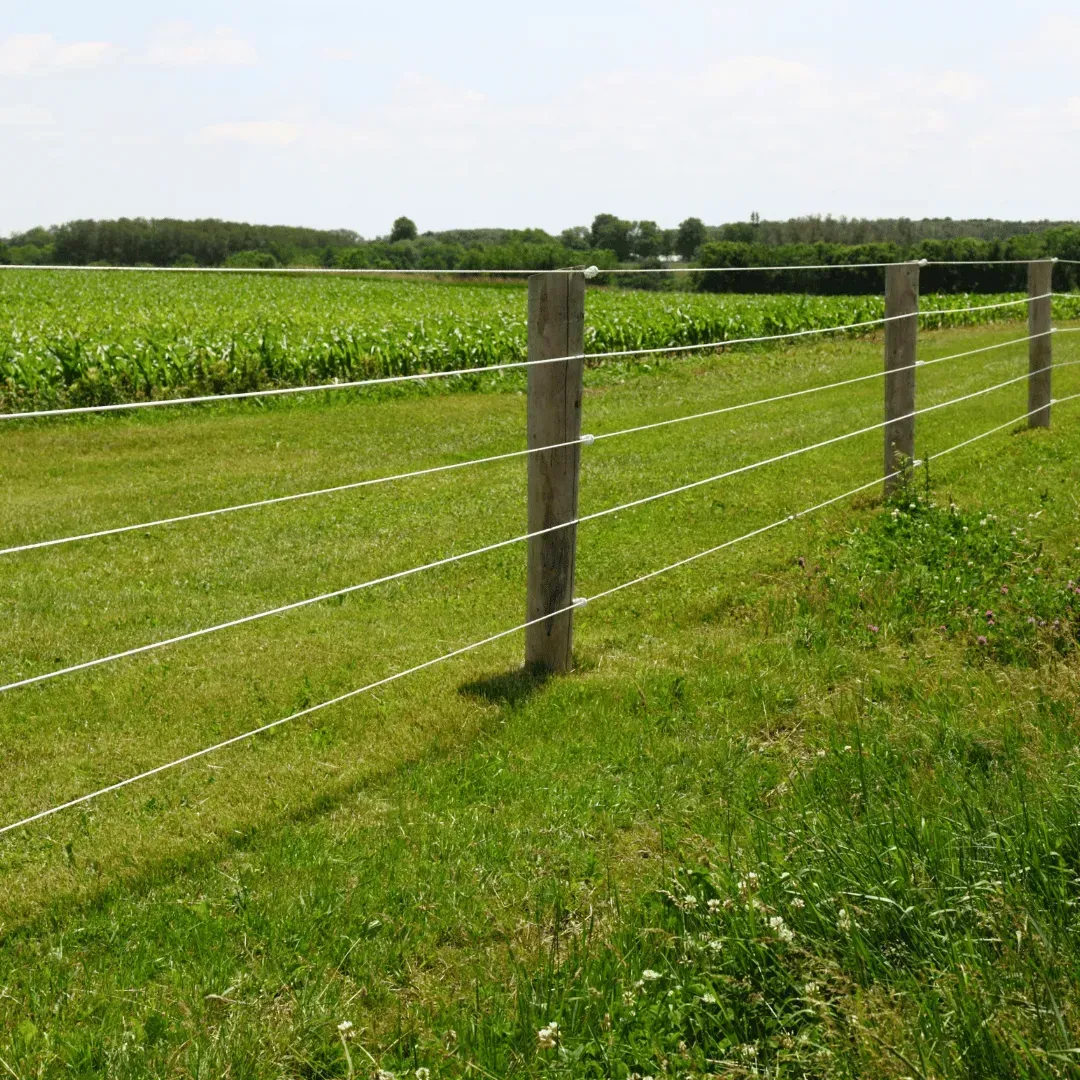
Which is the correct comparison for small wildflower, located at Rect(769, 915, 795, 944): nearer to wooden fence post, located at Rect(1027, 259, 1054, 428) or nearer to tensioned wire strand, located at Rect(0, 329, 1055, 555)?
tensioned wire strand, located at Rect(0, 329, 1055, 555)

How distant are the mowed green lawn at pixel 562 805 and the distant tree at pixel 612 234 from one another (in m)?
86.2

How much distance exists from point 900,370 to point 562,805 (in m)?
5.27

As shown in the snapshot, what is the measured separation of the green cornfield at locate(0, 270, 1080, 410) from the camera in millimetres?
16906

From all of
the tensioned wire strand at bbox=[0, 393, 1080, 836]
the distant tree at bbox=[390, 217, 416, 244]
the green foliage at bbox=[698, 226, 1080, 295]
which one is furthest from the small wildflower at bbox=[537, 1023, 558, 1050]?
the distant tree at bbox=[390, 217, 416, 244]

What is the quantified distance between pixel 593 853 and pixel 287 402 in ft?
45.8

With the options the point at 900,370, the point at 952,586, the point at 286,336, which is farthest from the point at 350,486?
the point at 286,336

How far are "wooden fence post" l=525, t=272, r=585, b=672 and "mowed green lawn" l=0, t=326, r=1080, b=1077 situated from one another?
1.25 feet

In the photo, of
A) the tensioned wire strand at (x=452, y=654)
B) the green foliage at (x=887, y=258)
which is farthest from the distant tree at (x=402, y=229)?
the tensioned wire strand at (x=452, y=654)

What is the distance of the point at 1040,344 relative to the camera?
11.2 meters

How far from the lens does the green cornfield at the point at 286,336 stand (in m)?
16.9

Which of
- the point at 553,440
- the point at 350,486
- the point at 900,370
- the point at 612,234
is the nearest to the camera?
the point at 350,486

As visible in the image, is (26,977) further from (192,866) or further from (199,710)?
(199,710)

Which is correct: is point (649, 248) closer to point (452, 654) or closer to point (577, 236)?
point (577, 236)

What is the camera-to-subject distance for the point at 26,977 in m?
3.39
